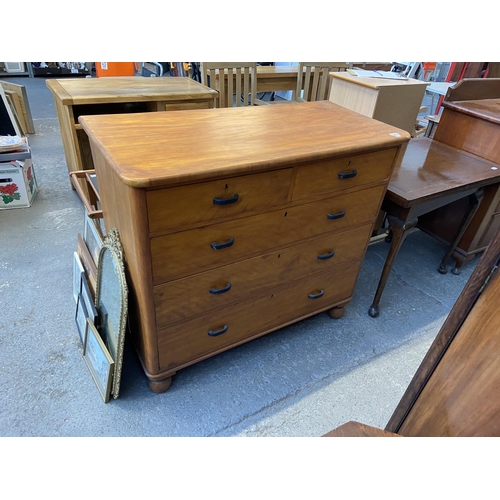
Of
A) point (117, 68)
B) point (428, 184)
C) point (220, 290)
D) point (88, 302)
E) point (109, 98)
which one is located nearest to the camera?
point (220, 290)

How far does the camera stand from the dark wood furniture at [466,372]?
2.28 feet

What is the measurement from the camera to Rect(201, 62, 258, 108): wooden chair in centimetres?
303

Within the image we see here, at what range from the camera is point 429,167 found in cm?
196

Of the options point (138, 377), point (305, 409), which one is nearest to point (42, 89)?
point (138, 377)

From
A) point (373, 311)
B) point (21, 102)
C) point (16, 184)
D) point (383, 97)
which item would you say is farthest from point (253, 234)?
point (21, 102)

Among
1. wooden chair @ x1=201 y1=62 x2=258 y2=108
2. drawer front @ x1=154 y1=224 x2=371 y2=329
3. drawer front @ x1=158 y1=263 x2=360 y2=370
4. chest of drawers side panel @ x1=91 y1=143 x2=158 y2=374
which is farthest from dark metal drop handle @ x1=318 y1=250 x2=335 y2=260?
wooden chair @ x1=201 y1=62 x2=258 y2=108

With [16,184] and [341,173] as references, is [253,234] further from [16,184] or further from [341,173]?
[16,184]

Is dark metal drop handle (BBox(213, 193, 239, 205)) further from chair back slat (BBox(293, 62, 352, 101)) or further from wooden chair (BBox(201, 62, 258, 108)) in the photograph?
chair back slat (BBox(293, 62, 352, 101))

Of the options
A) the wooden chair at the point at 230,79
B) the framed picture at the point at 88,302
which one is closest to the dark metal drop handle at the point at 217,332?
the framed picture at the point at 88,302

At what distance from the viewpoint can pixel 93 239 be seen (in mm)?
1877

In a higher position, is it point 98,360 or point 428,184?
point 428,184

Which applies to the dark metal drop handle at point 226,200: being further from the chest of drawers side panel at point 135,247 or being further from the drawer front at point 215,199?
the chest of drawers side panel at point 135,247

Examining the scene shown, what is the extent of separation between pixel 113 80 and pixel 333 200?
7.47 ft

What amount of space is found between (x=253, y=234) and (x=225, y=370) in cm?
71
